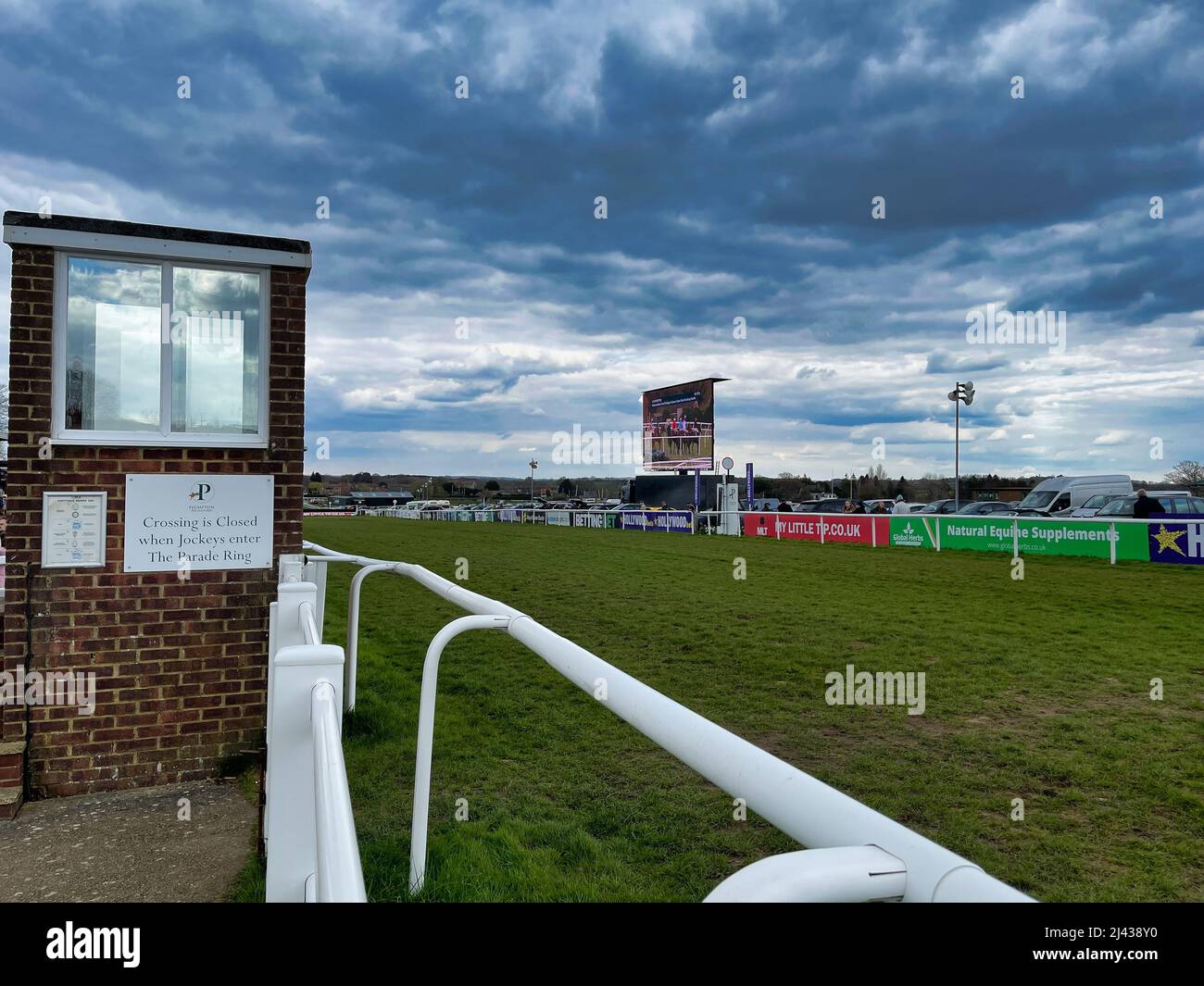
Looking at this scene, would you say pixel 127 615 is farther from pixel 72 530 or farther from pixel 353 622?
pixel 353 622

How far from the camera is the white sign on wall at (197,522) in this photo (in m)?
4.70

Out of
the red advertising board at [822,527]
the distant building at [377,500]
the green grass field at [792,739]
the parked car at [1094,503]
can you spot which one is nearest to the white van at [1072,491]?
the parked car at [1094,503]

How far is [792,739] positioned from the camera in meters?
5.34

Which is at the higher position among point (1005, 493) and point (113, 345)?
point (113, 345)

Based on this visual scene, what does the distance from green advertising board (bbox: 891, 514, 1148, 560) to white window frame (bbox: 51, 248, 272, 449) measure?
1726 centimetres

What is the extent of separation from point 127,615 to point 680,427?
141ft

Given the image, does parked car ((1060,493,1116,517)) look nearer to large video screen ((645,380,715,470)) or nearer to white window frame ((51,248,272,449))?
large video screen ((645,380,715,470))

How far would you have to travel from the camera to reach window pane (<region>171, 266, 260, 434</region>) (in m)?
4.82

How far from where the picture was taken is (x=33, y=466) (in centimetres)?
450

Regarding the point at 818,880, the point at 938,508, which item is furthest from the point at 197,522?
the point at 938,508
